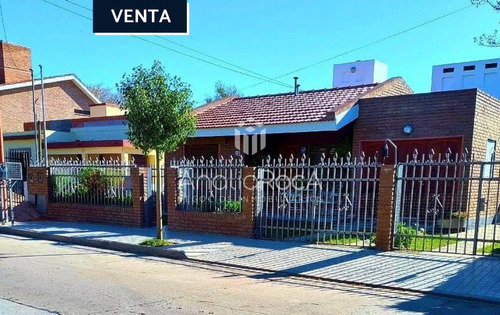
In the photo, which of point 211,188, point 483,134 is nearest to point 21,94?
point 211,188

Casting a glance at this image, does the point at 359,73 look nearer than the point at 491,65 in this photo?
No

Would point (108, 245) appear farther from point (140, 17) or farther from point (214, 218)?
point (140, 17)

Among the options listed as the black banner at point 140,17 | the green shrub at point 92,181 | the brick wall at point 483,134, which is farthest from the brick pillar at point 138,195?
the brick wall at point 483,134

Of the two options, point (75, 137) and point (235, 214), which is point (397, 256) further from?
point (75, 137)

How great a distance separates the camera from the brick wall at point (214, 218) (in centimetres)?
829

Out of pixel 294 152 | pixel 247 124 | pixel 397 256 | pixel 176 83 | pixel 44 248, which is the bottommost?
pixel 44 248

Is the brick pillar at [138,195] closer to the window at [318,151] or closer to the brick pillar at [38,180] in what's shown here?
the brick pillar at [38,180]

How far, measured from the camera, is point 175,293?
16.4ft

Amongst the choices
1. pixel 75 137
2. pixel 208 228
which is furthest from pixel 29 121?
pixel 208 228

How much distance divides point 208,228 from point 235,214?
2.86ft

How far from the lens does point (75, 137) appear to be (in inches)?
912

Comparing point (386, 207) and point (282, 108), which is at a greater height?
point (282, 108)

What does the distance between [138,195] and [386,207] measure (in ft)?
20.3

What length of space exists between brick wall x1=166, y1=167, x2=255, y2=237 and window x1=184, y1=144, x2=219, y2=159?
160 inches
